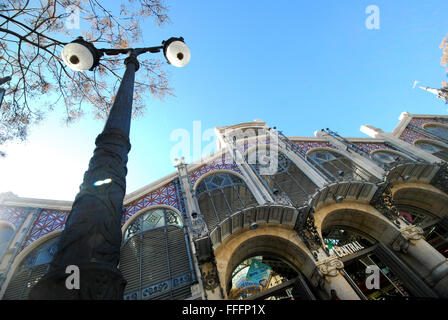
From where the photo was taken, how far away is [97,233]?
2.02 m

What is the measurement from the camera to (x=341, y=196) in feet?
36.0

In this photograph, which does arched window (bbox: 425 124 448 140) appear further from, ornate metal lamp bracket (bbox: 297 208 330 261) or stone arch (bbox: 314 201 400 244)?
ornate metal lamp bracket (bbox: 297 208 330 261)

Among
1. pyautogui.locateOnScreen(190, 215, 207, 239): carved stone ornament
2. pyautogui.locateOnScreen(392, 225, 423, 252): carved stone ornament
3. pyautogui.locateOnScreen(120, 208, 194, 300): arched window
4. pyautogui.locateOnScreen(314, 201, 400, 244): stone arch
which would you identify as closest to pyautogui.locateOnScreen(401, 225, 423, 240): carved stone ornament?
pyautogui.locateOnScreen(392, 225, 423, 252): carved stone ornament

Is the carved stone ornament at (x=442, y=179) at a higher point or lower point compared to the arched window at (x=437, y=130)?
lower

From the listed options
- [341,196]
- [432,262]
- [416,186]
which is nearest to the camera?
[432,262]

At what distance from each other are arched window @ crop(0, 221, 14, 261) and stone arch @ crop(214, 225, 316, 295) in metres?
8.66

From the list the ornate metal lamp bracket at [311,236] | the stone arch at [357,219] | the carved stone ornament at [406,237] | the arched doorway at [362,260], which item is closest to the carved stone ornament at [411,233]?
the carved stone ornament at [406,237]

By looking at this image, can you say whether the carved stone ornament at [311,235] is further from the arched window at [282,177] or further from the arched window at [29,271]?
the arched window at [29,271]

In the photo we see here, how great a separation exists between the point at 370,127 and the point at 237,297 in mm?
18853

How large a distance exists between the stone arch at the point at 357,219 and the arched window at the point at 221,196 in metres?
3.39

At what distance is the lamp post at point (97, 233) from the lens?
1.67 m

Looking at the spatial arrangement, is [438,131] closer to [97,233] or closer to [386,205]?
[386,205]

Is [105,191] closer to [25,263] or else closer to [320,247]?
[320,247]

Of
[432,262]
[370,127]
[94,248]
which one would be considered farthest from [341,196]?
[370,127]
